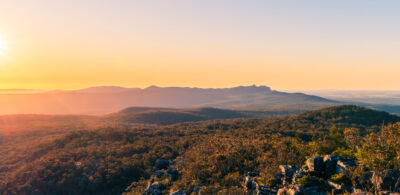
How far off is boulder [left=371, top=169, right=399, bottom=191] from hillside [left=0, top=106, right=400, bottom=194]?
48.7ft

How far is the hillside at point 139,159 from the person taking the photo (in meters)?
52.3

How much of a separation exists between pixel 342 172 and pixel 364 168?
3138 millimetres

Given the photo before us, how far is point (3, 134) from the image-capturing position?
Answer: 162875mm

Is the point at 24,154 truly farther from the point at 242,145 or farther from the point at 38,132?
the point at 242,145

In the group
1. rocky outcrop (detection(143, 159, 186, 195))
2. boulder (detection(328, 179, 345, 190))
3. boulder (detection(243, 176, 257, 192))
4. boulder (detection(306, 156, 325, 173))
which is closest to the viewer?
boulder (detection(328, 179, 345, 190))

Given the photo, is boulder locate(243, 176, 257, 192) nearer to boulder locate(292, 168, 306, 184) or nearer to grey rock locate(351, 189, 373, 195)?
boulder locate(292, 168, 306, 184)

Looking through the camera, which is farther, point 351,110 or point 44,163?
point 351,110

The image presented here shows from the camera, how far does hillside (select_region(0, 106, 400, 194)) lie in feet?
172

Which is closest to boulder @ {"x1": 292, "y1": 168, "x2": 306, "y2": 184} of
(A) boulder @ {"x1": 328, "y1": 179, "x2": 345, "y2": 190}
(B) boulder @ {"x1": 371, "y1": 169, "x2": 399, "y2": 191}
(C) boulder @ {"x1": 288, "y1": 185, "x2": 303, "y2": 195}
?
(C) boulder @ {"x1": 288, "y1": 185, "x2": 303, "y2": 195}

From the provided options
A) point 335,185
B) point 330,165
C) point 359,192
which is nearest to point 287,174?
point 330,165

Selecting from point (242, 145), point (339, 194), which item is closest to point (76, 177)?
point (242, 145)

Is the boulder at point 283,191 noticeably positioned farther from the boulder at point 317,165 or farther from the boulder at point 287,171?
the boulder at point 317,165

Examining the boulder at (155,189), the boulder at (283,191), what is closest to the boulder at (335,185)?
the boulder at (283,191)

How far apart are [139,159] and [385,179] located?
87.2 meters
